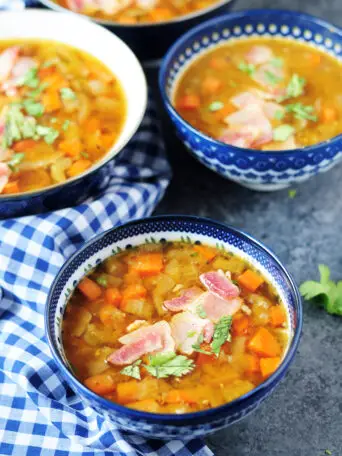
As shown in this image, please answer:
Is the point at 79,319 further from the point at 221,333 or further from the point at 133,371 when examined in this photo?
the point at 221,333

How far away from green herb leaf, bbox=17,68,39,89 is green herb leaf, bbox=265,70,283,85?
3.36ft

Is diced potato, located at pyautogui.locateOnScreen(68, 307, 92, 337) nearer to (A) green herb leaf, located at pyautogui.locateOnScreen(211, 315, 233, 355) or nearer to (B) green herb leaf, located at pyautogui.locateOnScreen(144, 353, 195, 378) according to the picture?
(B) green herb leaf, located at pyautogui.locateOnScreen(144, 353, 195, 378)

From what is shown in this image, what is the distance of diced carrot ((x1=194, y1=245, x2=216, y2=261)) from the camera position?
2.85 metres

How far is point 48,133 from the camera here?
333 cm

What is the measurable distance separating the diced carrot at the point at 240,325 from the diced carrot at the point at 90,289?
47 centimetres

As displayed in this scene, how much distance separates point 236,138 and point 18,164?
883 mm

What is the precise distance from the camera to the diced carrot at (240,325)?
8.58 ft

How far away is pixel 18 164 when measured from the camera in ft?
10.5

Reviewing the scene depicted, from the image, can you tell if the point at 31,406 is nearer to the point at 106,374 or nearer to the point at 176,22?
the point at 106,374

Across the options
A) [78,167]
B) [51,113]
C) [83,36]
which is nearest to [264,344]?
[78,167]

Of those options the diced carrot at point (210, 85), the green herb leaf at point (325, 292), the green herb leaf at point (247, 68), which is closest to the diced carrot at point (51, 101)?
the diced carrot at point (210, 85)

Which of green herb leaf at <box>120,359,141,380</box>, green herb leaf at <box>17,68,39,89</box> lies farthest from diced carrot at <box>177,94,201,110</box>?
green herb leaf at <box>120,359,141,380</box>

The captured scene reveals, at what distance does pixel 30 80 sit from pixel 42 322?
3.85 feet

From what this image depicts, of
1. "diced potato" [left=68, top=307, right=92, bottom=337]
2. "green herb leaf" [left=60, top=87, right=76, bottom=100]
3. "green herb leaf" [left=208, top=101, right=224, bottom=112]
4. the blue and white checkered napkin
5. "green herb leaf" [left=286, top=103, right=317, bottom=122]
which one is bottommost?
the blue and white checkered napkin
